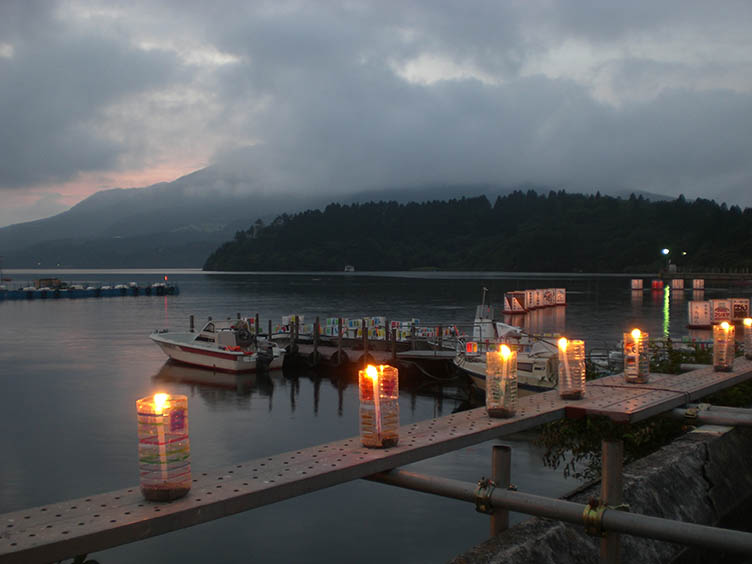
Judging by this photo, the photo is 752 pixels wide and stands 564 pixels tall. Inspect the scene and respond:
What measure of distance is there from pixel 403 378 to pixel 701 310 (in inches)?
1044

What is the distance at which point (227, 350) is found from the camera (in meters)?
34.6

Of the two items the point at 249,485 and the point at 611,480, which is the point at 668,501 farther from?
the point at 249,485

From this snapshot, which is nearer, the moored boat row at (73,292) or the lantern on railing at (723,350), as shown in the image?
the lantern on railing at (723,350)

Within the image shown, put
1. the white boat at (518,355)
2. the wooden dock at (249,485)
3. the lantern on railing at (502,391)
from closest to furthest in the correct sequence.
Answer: the wooden dock at (249,485), the lantern on railing at (502,391), the white boat at (518,355)

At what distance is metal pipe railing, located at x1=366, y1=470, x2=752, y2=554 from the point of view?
472 centimetres

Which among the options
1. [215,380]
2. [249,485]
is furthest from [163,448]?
[215,380]

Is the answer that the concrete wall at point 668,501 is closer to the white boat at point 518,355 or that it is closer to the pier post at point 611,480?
the pier post at point 611,480

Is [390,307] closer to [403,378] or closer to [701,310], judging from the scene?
[701,310]

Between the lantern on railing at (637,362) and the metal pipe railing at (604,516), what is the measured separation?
247 centimetres

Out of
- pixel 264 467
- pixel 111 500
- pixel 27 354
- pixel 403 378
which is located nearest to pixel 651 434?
pixel 264 467

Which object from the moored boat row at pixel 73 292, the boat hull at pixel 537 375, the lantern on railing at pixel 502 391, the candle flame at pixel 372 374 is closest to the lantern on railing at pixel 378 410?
the candle flame at pixel 372 374

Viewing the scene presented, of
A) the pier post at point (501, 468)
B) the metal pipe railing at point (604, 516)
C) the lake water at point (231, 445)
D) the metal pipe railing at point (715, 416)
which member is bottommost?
the lake water at point (231, 445)

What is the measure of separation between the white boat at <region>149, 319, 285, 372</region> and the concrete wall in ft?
89.0

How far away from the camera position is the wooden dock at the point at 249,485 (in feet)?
10.9
